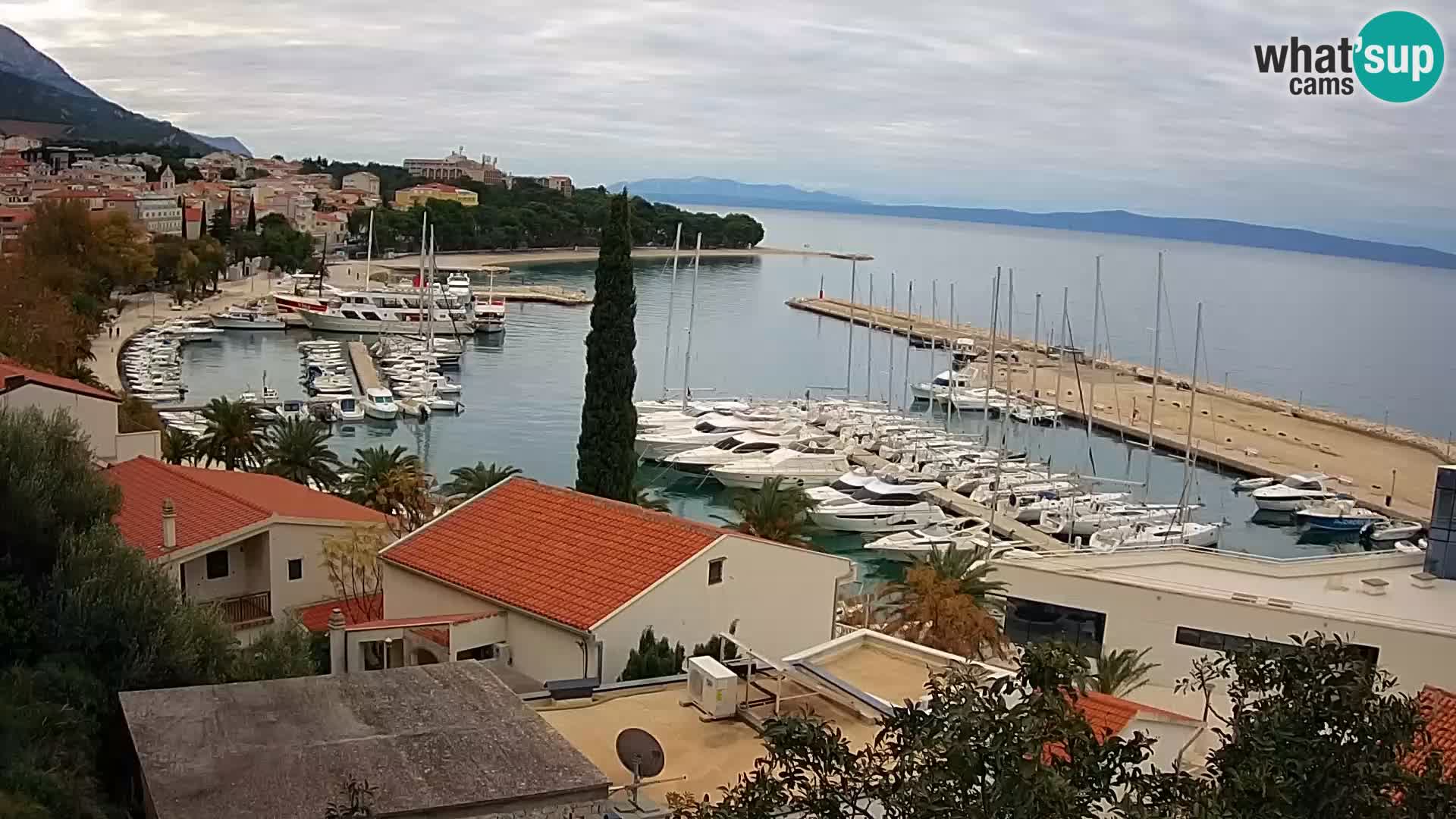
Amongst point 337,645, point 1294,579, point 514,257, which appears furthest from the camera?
point 514,257

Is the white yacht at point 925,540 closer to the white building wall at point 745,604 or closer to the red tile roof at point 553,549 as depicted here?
the white building wall at point 745,604

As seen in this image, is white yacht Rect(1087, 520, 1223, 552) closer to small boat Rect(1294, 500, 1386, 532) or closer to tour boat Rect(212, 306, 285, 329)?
small boat Rect(1294, 500, 1386, 532)

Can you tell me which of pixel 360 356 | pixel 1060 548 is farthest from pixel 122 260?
pixel 1060 548

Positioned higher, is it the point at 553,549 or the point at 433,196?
the point at 433,196

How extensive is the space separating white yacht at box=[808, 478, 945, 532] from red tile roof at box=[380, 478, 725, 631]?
17.0 metres

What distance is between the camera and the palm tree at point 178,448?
25656 mm

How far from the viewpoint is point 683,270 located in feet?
375

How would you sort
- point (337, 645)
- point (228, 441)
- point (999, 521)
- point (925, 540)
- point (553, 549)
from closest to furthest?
point (337, 645), point (553, 549), point (228, 441), point (925, 540), point (999, 521)

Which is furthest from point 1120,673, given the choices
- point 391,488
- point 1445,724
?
point 391,488

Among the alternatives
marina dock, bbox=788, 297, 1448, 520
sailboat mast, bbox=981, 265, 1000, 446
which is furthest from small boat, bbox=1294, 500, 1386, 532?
sailboat mast, bbox=981, 265, 1000, 446

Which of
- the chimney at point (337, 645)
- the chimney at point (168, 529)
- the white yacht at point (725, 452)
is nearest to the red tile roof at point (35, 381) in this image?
the chimney at point (168, 529)

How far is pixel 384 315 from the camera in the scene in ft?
210

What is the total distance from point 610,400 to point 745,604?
8867 millimetres

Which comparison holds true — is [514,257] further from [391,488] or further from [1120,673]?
[1120,673]
